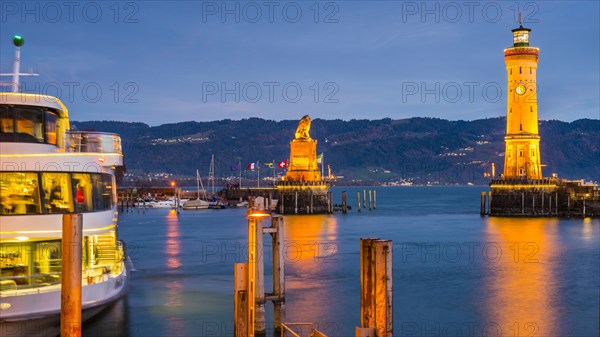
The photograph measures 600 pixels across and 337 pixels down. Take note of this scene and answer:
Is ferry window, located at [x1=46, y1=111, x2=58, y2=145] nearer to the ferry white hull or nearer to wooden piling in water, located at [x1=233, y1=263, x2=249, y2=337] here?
the ferry white hull

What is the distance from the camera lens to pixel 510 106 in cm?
9619

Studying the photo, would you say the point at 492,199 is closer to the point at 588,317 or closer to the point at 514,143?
the point at 514,143

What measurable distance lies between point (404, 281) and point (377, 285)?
99.2 feet

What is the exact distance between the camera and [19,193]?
810 inches

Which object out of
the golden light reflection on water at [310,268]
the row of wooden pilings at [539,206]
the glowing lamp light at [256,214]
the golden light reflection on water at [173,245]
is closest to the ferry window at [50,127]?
the glowing lamp light at [256,214]

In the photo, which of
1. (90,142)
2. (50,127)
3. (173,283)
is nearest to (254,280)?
(90,142)

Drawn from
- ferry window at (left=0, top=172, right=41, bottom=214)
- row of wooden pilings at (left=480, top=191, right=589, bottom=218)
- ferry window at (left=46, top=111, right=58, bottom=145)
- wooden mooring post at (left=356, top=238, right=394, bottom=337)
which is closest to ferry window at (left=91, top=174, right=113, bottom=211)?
ferry window at (left=46, top=111, right=58, bottom=145)

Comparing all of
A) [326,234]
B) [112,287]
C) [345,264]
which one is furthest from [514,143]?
→ [112,287]

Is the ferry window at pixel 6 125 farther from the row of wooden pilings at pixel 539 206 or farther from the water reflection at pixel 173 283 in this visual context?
the row of wooden pilings at pixel 539 206

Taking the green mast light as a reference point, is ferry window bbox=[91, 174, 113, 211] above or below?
below

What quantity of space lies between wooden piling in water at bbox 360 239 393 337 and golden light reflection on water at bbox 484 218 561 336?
1644cm

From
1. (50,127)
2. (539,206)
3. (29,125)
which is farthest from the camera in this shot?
(539,206)

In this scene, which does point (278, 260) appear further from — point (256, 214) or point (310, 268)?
point (310, 268)

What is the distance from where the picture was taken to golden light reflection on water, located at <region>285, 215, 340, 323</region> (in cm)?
3466
